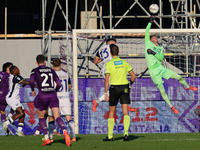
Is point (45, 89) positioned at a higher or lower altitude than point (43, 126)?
higher

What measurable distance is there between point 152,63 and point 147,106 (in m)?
3.87

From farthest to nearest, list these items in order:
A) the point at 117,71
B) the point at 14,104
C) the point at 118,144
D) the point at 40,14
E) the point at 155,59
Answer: the point at 40,14 < the point at 14,104 < the point at 155,59 < the point at 117,71 < the point at 118,144

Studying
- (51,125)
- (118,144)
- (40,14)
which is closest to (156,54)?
(51,125)

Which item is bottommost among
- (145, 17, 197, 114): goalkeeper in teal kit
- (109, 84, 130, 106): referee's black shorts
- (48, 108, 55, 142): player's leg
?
(48, 108, 55, 142): player's leg

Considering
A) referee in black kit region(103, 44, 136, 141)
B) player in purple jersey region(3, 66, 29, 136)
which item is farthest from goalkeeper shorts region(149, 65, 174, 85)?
player in purple jersey region(3, 66, 29, 136)

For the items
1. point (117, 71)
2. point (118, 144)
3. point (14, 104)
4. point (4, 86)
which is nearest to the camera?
point (118, 144)

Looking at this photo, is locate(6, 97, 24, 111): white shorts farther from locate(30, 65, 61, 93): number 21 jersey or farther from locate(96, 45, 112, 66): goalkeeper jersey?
→ locate(30, 65, 61, 93): number 21 jersey

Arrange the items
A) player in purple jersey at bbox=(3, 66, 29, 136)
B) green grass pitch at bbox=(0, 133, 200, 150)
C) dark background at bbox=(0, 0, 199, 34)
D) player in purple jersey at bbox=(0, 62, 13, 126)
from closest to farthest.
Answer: green grass pitch at bbox=(0, 133, 200, 150) < player in purple jersey at bbox=(3, 66, 29, 136) < player in purple jersey at bbox=(0, 62, 13, 126) < dark background at bbox=(0, 0, 199, 34)

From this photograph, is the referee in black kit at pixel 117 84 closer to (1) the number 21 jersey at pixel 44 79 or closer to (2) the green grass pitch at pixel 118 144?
(2) the green grass pitch at pixel 118 144

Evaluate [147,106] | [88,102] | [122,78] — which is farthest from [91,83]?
[122,78]

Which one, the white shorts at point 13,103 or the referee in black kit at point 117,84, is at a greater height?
the referee in black kit at point 117,84

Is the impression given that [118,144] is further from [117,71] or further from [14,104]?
[14,104]

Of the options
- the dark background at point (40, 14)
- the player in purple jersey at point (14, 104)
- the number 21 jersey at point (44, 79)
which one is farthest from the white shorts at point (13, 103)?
the dark background at point (40, 14)

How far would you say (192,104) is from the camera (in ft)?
56.7
